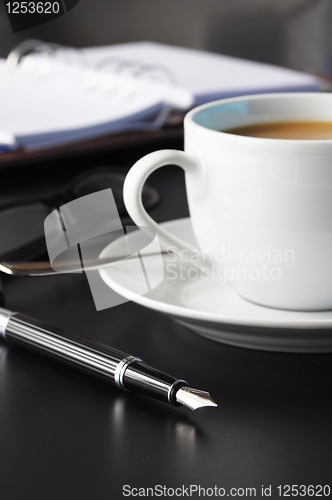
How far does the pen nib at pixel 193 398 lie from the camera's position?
33 cm

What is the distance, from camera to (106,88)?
41.2 inches

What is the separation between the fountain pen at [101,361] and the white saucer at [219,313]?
1.9 inches

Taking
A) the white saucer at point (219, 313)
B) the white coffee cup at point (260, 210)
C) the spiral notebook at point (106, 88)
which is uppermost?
the white coffee cup at point (260, 210)

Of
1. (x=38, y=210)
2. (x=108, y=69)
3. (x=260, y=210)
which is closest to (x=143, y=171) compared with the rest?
(x=260, y=210)

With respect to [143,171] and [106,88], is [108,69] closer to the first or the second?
[106,88]

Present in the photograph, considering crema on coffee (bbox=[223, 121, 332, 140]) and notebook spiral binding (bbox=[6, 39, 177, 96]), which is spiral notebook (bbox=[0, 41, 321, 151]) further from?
crema on coffee (bbox=[223, 121, 332, 140])

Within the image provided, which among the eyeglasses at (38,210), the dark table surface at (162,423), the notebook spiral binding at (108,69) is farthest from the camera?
the notebook spiral binding at (108,69)

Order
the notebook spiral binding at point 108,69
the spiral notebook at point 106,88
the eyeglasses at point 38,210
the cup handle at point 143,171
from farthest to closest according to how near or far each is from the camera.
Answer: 1. the notebook spiral binding at point 108,69
2. the spiral notebook at point 106,88
3. the eyeglasses at point 38,210
4. the cup handle at point 143,171

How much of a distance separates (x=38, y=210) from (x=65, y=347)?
26cm

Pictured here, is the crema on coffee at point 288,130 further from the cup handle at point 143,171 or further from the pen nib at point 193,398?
the pen nib at point 193,398

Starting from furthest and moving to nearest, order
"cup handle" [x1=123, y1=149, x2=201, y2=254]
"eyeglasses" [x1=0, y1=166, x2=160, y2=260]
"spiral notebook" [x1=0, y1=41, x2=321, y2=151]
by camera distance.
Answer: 1. "spiral notebook" [x1=0, y1=41, x2=321, y2=151]
2. "eyeglasses" [x1=0, y1=166, x2=160, y2=260]
3. "cup handle" [x1=123, y1=149, x2=201, y2=254]

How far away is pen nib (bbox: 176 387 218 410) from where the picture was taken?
1.08 feet

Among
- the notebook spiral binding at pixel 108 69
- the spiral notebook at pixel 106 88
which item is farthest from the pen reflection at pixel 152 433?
the notebook spiral binding at pixel 108 69

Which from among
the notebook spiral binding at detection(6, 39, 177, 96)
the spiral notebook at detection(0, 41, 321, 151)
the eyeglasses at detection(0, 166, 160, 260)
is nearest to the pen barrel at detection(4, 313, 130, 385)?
the eyeglasses at detection(0, 166, 160, 260)
